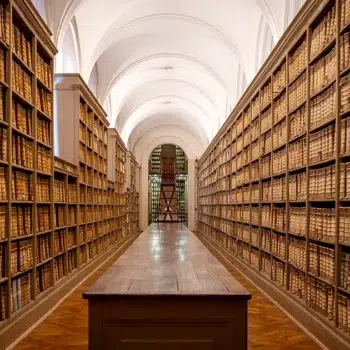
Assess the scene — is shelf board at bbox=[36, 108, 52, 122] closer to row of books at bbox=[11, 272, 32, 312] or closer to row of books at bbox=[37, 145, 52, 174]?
row of books at bbox=[37, 145, 52, 174]

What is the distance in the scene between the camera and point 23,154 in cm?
537

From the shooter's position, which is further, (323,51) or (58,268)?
(58,268)

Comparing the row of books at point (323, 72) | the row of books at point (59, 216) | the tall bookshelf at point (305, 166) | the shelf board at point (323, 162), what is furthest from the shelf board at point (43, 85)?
the shelf board at point (323, 162)

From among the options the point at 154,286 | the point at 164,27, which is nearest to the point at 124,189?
the point at 164,27

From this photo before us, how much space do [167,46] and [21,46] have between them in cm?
818

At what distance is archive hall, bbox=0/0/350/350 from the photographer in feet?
10.00

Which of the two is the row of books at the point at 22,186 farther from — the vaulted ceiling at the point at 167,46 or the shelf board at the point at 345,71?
the shelf board at the point at 345,71

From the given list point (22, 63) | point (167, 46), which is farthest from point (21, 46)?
point (167, 46)

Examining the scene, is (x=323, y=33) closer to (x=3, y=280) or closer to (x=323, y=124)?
(x=323, y=124)

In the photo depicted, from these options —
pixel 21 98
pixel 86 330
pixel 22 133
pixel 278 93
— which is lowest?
pixel 86 330

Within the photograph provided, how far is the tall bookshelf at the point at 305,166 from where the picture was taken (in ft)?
14.8

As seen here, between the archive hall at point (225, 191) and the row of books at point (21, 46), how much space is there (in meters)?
Answer: 0.03

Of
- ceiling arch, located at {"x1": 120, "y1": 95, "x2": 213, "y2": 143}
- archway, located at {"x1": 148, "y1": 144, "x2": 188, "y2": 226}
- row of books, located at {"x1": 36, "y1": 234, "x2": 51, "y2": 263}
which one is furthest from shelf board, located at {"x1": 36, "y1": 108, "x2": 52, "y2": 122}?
archway, located at {"x1": 148, "y1": 144, "x2": 188, "y2": 226}

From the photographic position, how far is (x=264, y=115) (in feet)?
26.0
